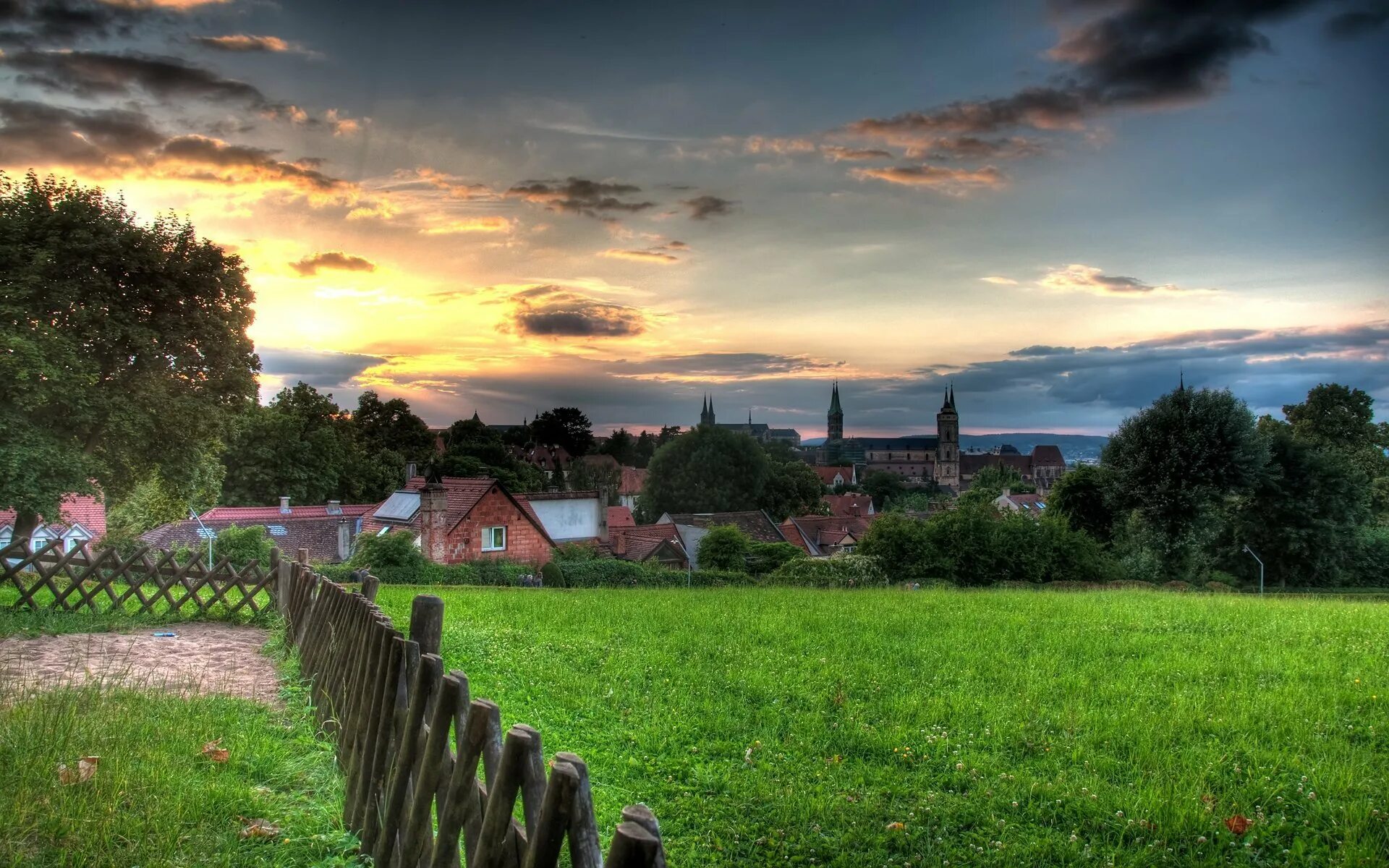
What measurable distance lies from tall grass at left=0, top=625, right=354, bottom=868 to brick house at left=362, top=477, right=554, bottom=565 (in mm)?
32108

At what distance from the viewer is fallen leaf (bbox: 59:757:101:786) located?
4891 millimetres

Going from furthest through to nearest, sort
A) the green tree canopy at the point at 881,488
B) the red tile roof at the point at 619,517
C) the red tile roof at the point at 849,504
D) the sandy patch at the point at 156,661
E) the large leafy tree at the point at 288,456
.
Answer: the green tree canopy at the point at 881,488
the red tile roof at the point at 849,504
the red tile roof at the point at 619,517
the large leafy tree at the point at 288,456
the sandy patch at the point at 156,661

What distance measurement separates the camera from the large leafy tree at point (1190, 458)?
42.8 meters

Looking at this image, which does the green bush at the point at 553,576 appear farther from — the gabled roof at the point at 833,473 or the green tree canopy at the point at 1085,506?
the gabled roof at the point at 833,473

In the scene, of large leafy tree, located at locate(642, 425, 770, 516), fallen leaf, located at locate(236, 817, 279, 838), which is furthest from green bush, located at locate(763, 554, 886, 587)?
large leafy tree, located at locate(642, 425, 770, 516)

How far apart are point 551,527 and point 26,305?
33830 millimetres

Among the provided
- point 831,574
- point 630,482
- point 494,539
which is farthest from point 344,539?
point 630,482

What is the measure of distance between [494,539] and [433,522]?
3779mm

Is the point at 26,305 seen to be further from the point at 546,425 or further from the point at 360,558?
the point at 546,425

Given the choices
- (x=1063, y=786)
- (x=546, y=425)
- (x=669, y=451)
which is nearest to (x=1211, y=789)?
(x=1063, y=786)

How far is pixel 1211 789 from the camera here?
6375 millimetres

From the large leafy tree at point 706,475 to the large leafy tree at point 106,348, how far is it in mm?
55863

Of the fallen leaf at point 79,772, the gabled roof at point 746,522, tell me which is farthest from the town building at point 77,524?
the fallen leaf at point 79,772

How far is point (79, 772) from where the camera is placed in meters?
5.04
